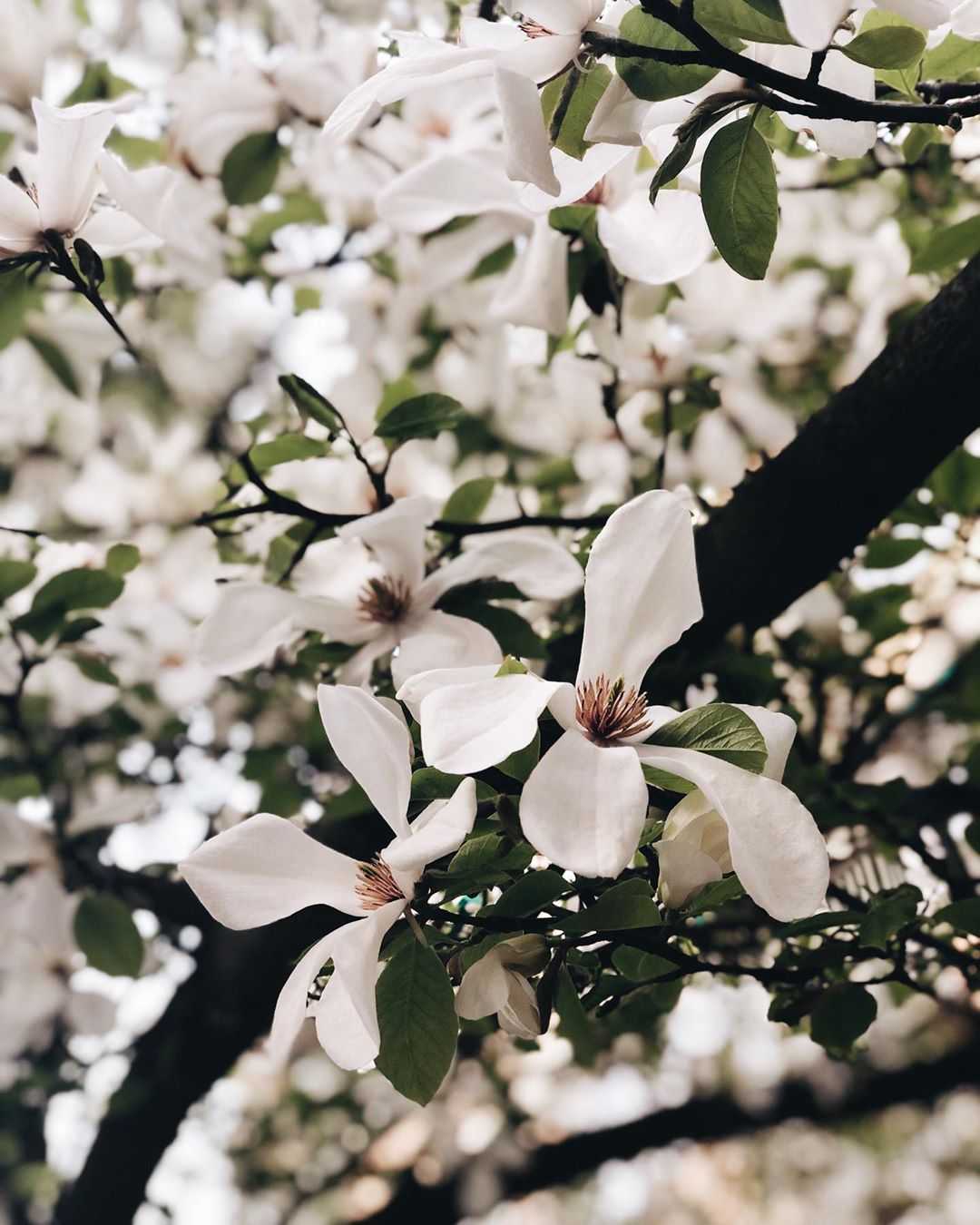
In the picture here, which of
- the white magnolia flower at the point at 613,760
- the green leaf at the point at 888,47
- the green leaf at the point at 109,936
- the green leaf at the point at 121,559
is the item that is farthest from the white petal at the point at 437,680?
the green leaf at the point at 109,936

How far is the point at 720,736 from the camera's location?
0.39m

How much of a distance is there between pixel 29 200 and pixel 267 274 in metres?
0.77

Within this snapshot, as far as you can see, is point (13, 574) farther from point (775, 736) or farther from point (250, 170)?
point (775, 736)

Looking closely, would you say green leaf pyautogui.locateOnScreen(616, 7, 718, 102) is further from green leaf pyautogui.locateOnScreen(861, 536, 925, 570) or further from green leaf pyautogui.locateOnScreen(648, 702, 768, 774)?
green leaf pyautogui.locateOnScreen(861, 536, 925, 570)

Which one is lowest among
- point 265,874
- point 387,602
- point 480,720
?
point 387,602

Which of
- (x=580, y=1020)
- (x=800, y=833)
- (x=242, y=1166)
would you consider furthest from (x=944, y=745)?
(x=242, y=1166)

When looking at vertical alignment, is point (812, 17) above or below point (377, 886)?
above

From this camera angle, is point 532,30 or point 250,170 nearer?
point 532,30

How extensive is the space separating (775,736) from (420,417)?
0.36 m

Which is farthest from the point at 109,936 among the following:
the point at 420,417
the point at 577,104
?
the point at 577,104

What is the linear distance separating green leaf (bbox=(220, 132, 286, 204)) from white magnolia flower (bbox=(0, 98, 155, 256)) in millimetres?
386

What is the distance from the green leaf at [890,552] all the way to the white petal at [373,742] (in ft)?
1.90

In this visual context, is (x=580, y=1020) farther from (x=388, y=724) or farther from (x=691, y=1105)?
(x=691, y=1105)

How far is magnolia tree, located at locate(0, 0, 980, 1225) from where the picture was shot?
40 centimetres
